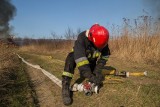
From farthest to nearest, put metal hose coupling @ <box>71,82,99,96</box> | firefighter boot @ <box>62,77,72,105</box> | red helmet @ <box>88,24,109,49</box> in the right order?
metal hose coupling @ <box>71,82,99,96</box> < firefighter boot @ <box>62,77,72,105</box> < red helmet @ <box>88,24,109,49</box>

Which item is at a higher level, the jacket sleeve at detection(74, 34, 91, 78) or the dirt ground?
the jacket sleeve at detection(74, 34, 91, 78)

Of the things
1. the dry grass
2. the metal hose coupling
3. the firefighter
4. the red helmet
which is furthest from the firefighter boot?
the dry grass

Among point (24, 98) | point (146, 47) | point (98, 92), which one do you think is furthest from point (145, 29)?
point (24, 98)

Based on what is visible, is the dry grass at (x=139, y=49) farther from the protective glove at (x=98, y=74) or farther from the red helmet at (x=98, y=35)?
the red helmet at (x=98, y=35)

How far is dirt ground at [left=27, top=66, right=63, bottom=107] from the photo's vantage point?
20.1 feet

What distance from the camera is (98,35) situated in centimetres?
579

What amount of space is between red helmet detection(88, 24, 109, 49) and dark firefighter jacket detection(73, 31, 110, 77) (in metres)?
0.22

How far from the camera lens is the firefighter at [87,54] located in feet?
19.1

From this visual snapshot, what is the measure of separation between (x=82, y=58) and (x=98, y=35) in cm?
56

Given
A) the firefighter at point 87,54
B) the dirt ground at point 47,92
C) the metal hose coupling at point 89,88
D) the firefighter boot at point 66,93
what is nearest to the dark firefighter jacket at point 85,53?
the firefighter at point 87,54

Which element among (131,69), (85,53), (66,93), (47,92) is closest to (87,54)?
(85,53)

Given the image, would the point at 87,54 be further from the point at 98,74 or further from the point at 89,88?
the point at 89,88

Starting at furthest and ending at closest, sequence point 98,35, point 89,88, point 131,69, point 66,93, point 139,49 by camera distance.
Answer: point 139,49 → point 131,69 → point 89,88 → point 66,93 → point 98,35

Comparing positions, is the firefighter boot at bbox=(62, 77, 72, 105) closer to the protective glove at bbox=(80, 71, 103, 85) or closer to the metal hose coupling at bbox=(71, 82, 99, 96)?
the metal hose coupling at bbox=(71, 82, 99, 96)
